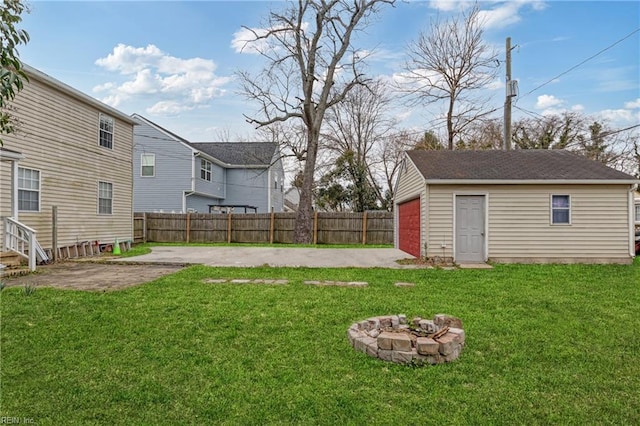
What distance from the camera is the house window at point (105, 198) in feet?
41.2

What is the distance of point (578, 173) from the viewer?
10.2 meters

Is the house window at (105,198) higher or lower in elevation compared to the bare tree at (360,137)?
lower

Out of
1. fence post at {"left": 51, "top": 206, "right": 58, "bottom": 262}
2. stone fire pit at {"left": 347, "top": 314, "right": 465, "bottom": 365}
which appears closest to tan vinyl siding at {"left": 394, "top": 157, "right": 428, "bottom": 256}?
stone fire pit at {"left": 347, "top": 314, "right": 465, "bottom": 365}

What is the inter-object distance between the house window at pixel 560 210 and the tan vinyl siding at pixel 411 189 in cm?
350

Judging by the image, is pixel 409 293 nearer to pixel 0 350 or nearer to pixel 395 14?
pixel 0 350

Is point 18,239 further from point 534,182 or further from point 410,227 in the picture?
point 534,182

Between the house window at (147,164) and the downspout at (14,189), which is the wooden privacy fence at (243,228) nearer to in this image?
the house window at (147,164)

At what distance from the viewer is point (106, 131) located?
12789mm

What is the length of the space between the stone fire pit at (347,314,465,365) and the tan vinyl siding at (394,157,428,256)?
6658mm

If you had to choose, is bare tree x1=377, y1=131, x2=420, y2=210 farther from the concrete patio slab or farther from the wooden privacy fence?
the concrete patio slab

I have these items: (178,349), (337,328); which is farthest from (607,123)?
(178,349)

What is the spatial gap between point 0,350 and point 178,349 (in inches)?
63.1

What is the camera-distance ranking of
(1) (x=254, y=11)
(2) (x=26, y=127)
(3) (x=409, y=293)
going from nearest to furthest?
(3) (x=409, y=293) < (2) (x=26, y=127) < (1) (x=254, y=11)

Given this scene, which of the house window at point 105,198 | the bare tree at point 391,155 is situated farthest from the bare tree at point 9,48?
the bare tree at point 391,155
